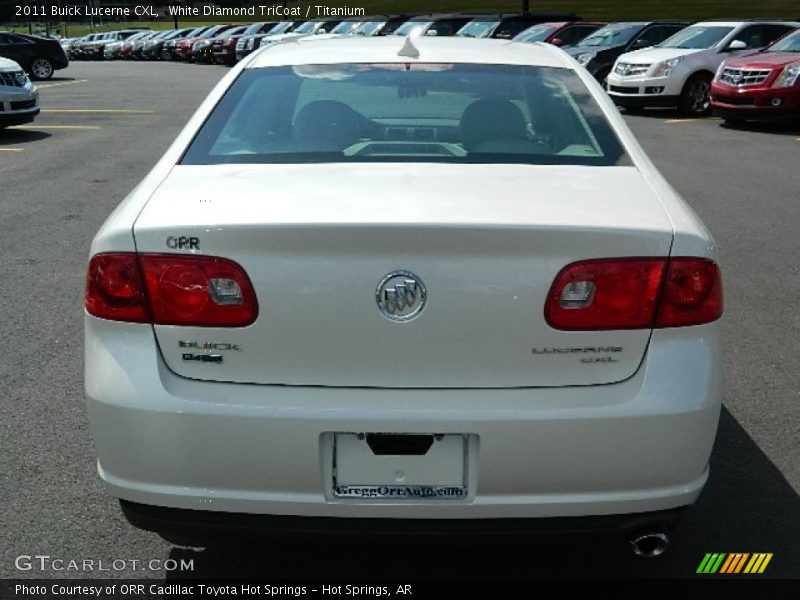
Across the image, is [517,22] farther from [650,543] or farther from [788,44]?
[650,543]

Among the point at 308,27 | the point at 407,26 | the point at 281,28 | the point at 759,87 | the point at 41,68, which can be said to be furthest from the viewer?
the point at 281,28

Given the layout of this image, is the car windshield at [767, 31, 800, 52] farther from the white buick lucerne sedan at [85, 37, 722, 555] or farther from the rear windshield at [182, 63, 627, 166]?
the white buick lucerne sedan at [85, 37, 722, 555]

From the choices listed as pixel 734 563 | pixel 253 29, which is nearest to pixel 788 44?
pixel 734 563

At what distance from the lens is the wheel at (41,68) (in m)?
30.1

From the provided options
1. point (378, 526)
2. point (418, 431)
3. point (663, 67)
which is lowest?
point (663, 67)

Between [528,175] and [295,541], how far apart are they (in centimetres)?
123

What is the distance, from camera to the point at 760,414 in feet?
15.7

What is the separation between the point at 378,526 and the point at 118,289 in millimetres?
910

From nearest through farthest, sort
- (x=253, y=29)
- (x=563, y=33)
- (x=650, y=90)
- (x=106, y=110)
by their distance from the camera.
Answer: (x=650, y=90), (x=106, y=110), (x=563, y=33), (x=253, y=29)

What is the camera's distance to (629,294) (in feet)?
9.20

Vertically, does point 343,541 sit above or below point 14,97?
above

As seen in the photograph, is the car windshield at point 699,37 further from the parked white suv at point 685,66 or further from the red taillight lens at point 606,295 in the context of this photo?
the red taillight lens at point 606,295

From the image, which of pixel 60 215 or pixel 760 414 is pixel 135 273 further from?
pixel 60 215

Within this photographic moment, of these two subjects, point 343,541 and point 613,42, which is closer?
point 343,541
